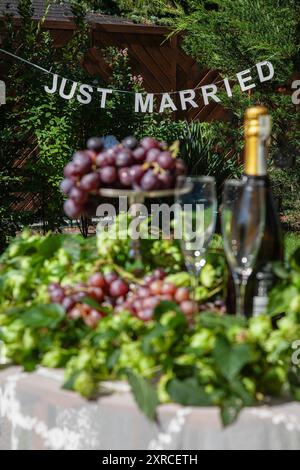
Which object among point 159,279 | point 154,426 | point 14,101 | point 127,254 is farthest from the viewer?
point 14,101

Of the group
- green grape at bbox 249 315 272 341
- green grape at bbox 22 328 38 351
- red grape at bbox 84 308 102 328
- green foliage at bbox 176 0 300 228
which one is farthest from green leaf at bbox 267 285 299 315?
green foliage at bbox 176 0 300 228

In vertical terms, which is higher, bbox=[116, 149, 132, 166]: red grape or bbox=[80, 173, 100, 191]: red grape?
bbox=[116, 149, 132, 166]: red grape

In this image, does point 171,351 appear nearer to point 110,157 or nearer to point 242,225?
point 242,225

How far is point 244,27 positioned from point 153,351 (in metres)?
5.27

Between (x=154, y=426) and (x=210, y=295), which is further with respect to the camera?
(x=210, y=295)

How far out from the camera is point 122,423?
1266 millimetres

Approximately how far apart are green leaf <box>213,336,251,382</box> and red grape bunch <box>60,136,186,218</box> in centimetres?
36

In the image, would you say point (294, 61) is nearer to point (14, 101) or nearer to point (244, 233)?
point (14, 101)

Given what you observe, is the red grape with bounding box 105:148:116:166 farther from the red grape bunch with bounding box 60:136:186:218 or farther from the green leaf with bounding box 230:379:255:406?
the green leaf with bounding box 230:379:255:406

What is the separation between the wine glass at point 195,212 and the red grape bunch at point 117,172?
0.04 metres

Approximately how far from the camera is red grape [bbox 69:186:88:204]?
1.44 meters

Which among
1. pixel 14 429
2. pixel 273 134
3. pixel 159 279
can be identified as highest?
pixel 273 134

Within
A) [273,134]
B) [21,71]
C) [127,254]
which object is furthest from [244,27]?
[127,254]

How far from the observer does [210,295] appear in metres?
1.61
